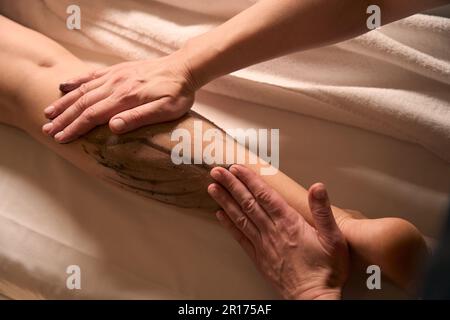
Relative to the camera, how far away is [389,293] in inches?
36.7

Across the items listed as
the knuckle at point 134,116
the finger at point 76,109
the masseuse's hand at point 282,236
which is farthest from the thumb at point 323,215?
the finger at point 76,109

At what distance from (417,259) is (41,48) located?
0.93 m

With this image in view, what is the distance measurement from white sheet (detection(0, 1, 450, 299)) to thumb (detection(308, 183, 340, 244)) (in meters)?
0.13

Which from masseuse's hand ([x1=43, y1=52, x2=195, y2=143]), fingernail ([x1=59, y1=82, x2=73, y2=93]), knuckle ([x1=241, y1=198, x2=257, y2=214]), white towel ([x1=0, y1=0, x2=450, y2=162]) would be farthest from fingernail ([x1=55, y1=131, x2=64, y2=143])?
knuckle ([x1=241, y1=198, x2=257, y2=214])

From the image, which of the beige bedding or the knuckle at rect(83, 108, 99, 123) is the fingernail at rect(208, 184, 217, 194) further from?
the knuckle at rect(83, 108, 99, 123)

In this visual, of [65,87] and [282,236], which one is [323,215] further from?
[65,87]

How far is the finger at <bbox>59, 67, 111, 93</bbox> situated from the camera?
1.05m

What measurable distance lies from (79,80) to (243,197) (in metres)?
0.45

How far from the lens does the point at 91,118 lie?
→ 3.24ft

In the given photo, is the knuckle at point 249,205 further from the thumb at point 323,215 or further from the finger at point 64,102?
the finger at point 64,102

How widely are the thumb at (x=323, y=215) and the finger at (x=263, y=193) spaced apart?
0.21 feet

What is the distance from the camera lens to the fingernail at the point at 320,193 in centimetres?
87

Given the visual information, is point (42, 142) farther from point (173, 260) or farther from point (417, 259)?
point (417, 259)
